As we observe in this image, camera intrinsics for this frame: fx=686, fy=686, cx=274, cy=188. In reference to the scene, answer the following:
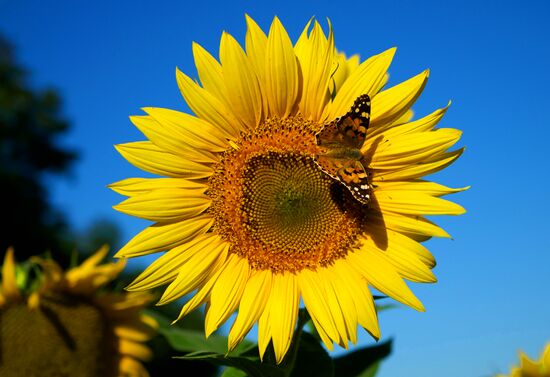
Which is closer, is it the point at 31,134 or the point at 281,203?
the point at 281,203

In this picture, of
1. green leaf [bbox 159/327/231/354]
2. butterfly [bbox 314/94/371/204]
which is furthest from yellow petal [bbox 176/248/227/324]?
butterfly [bbox 314/94/371/204]

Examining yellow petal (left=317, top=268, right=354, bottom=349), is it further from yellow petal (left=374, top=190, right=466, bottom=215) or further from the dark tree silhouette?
the dark tree silhouette

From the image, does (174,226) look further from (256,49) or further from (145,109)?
(256,49)

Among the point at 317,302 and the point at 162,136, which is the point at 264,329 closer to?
the point at 317,302

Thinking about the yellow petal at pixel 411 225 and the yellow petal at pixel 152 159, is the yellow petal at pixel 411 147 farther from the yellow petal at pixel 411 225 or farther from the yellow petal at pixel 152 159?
the yellow petal at pixel 152 159

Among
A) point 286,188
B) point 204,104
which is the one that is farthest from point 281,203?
point 204,104

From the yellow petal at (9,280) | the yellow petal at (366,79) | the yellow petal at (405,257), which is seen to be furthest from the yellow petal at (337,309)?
the yellow petal at (9,280)

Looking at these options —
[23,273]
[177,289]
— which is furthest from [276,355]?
[23,273]
